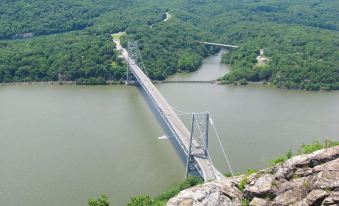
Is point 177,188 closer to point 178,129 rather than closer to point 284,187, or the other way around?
point 178,129

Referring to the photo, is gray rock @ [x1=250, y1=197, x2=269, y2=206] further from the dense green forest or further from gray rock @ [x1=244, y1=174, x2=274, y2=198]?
the dense green forest

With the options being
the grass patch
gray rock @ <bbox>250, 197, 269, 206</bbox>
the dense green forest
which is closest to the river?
the dense green forest

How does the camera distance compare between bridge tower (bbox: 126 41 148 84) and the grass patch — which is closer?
bridge tower (bbox: 126 41 148 84)

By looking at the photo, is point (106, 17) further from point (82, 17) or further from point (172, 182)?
point (172, 182)

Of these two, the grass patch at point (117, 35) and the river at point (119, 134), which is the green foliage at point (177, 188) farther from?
the grass patch at point (117, 35)

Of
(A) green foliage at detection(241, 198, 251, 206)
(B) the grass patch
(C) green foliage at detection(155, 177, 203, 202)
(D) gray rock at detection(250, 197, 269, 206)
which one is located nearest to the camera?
(D) gray rock at detection(250, 197, 269, 206)

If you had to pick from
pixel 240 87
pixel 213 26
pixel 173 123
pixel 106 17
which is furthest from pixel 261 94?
pixel 106 17

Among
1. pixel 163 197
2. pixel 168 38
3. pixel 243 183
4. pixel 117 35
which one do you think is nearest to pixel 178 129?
pixel 163 197
